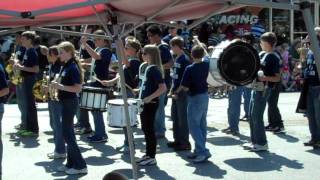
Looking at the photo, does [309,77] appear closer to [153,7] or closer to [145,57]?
[145,57]

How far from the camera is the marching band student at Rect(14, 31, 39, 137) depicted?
10508 mm

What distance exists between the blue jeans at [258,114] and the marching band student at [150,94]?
158 centimetres

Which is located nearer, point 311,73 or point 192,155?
point 192,155

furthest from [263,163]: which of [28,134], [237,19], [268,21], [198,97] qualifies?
[268,21]

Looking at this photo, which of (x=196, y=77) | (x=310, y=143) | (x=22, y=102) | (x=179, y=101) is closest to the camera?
(x=196, y=77)

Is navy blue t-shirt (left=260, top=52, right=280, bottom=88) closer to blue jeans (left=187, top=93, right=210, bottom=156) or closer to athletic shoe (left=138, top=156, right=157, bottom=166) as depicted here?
blue jeans (left=187, top=93, right=210, bottom=156)

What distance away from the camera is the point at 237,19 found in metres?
21.4

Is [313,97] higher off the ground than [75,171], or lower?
higher

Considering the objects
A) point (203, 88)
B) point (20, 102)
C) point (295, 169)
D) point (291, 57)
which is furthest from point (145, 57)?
point (291, 57)

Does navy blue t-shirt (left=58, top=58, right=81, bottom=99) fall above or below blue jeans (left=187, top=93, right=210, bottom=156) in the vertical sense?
above

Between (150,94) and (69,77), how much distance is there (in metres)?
1.18

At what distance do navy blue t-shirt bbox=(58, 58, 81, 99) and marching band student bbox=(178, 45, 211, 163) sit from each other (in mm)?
1569

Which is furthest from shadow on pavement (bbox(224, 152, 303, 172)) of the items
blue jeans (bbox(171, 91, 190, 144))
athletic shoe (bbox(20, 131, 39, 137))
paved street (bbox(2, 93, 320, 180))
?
athletic shoe (bbox(20, 131, 39, 137))

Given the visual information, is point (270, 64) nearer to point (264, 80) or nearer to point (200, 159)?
point (264, 80)
